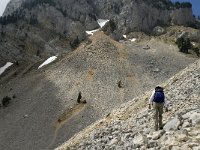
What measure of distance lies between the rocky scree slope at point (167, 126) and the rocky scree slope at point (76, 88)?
107 ft

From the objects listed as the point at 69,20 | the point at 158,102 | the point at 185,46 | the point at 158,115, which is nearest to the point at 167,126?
the point at 158,115

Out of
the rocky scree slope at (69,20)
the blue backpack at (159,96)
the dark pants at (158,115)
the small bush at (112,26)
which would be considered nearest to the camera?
the dark pants at (158,115)

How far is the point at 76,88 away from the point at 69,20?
269ft

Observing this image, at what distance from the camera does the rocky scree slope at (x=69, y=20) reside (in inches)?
5974

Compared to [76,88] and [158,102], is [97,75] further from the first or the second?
[158,102]

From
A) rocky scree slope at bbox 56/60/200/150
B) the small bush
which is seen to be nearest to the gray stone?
rocky scree slope at bbox 56/60/200/150

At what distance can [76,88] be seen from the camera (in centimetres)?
8894

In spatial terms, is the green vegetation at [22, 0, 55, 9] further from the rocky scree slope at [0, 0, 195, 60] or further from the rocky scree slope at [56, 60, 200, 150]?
the rocky scree slope at [56, 60, 200, 150]

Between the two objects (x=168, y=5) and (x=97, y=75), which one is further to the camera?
(x=168, y=5)

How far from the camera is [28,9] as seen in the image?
→ 572ft

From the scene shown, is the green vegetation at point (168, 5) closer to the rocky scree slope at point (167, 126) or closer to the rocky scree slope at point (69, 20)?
the rocky scree slope at point (69, 20)

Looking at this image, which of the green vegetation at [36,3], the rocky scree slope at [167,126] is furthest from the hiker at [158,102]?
the green vegetation at [36,3]

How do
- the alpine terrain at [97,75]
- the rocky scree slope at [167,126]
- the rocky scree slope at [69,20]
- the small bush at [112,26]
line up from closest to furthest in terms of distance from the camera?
the rocky scree slope at [167,126], the alpine terrain at [97,75], the rocky scree slope at [69,20], the small bush at [112,26]

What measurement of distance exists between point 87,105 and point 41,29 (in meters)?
87.3
